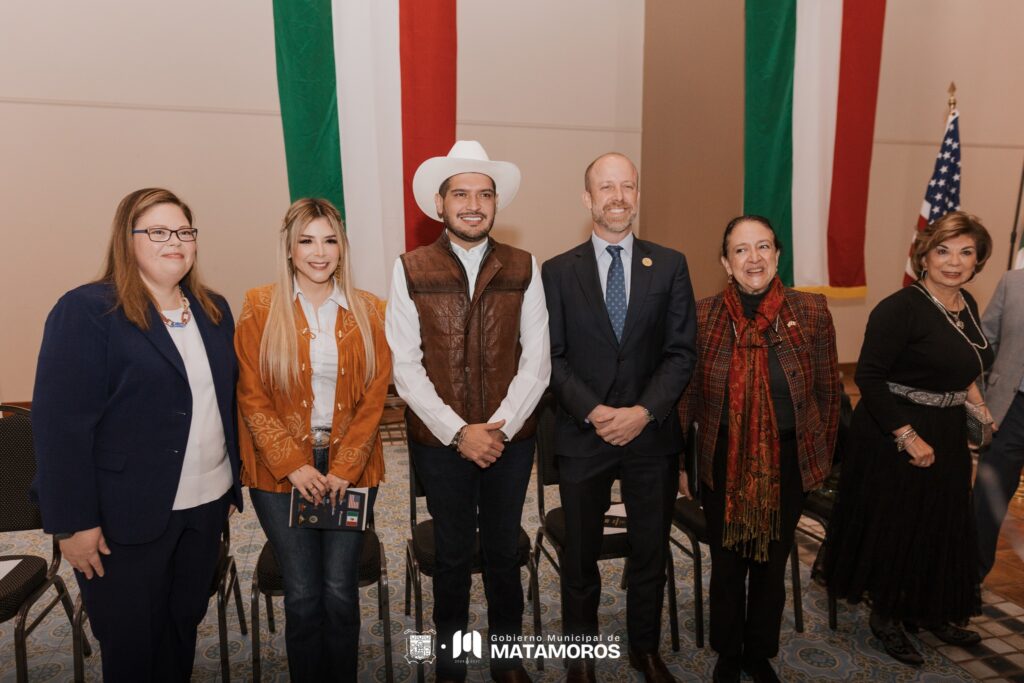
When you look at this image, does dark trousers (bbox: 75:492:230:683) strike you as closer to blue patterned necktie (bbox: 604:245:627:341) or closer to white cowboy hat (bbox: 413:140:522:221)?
white cowboy hat (bbox: 413:140:522:221)

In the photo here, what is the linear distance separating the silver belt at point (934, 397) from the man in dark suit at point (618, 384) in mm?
852

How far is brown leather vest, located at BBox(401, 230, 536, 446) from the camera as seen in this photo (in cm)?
211

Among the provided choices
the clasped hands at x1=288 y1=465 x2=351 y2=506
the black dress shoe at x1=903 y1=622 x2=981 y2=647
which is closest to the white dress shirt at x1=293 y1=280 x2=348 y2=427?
the clasped hands at x1=288 y1=465 x2=351 y2=506

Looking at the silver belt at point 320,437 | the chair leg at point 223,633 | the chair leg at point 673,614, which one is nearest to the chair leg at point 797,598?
the chair leg at point 673,614

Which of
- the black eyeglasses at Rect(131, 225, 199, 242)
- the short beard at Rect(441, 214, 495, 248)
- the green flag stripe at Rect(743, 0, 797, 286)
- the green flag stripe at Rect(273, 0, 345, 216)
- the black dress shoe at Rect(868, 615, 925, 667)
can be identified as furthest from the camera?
the green flag stripe at Rect(743, 0, 797, 286)

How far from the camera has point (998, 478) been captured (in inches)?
111

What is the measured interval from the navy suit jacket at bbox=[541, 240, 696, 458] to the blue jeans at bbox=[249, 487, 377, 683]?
728 mm

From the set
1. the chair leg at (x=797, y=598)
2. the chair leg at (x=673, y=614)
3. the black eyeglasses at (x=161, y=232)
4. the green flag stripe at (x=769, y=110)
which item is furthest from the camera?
the green flag stripe at (x=769, y=110)

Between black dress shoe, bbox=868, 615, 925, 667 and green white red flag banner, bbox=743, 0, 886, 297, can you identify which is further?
green white red flag banner, bbox=743, 0, 886, 297

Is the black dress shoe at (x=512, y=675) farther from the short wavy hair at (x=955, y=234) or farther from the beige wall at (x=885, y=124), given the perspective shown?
the beige wall at (x=885, y=124)

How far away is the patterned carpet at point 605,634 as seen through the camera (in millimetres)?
2441

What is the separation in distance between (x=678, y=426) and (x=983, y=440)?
1.25 metres

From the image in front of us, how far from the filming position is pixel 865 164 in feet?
16.1

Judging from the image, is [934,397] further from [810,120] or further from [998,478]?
[810,120]
